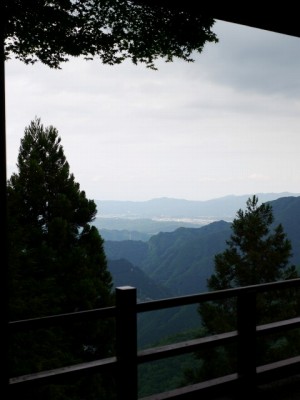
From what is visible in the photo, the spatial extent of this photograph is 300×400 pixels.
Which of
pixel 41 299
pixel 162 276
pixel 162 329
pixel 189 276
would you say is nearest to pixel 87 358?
pixel 41 299

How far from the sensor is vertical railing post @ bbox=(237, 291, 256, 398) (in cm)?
402

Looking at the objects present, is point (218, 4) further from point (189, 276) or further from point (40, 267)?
point (189, 276)

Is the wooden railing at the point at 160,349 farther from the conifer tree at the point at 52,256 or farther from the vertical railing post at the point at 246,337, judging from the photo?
the conifer tree at the point at 52,256

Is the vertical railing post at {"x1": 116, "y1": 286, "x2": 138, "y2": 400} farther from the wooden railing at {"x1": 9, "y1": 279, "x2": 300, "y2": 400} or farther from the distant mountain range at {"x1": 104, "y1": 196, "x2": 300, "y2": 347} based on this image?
the distant mountain range at {"x1": 104, "y1": 196, "x2": 300, "y2": 347}

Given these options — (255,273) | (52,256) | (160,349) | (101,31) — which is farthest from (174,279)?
(160,349)

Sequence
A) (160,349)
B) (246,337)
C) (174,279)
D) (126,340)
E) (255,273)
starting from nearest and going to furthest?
(126,340) → (160,349) → (246,337) → (255,273) → (174,279)

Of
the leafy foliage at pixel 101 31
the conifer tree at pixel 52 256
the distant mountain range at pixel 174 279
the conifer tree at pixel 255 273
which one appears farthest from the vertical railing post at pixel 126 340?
the distant mountain range at pixel 174 279

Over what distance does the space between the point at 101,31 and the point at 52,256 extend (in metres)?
16.3

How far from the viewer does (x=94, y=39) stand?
715cm

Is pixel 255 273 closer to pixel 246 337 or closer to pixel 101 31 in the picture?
pixel 101 31

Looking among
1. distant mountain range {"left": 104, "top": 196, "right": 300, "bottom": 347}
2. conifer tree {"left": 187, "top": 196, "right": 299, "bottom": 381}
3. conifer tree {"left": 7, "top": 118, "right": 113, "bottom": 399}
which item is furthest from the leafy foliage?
distant mountain range {"left": 104, "top": 196, "right": 300, "bottom": 347}

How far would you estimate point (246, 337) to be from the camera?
4.03m

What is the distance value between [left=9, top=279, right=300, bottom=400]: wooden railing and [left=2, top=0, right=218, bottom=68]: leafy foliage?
4034 millimetres

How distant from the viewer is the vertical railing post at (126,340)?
346cm
